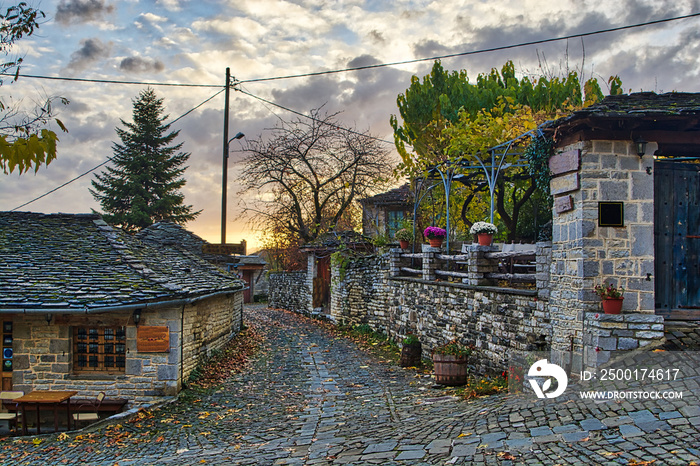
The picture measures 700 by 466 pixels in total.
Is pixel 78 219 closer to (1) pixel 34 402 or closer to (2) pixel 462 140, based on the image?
(1) pixel 34 402

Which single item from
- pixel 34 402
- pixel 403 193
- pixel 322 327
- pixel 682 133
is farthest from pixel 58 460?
pixel 403 193

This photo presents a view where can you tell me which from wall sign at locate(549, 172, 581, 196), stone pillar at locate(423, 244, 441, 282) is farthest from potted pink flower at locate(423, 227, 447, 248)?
wall sign at locate(549, 172, 581, 196)

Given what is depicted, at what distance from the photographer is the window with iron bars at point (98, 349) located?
10453 millimetres

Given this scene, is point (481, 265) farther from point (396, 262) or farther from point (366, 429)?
point (396, 262)

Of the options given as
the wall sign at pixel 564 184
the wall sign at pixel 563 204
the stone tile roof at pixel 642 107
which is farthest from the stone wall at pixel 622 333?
the stone tile roof at pixel 642 107

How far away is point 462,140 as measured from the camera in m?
12.4

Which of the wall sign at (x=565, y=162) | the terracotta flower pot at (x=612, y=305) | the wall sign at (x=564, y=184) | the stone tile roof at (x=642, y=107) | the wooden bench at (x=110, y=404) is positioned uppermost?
the stone tile roof at (x=642, y=107)

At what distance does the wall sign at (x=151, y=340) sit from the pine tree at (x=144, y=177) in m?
21.6

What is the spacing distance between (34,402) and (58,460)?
2.52 m

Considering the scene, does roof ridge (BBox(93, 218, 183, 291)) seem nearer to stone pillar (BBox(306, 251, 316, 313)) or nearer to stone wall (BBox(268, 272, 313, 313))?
stone pillar (BBox(306, 251, 316, 313))

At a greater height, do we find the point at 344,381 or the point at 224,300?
the point at 224,300

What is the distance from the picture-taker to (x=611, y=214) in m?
6.82

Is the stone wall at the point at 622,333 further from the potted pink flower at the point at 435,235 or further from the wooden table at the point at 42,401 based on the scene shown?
the wooden table at the point at 42,401

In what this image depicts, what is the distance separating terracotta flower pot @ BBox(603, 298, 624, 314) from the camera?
654 cm
